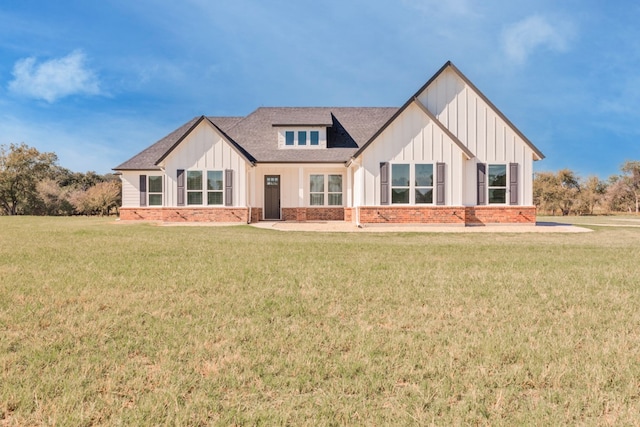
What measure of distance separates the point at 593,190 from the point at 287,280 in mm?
41966

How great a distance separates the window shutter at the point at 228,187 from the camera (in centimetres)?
1870

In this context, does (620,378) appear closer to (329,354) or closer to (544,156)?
(329,354)

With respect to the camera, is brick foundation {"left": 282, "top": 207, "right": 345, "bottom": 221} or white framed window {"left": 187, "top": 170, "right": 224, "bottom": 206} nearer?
white framed window {"left": 187, "top": 170, "right": 224, "bottom": 206}

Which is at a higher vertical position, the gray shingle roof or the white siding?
the gray shingle roof

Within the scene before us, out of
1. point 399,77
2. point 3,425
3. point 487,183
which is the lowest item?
point 3,425

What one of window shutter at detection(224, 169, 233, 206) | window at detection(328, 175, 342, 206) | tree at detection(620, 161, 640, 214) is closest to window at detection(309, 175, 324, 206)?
window at detection(328, 175, 342, 206)

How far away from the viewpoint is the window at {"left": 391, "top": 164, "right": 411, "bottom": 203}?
16.4 metres

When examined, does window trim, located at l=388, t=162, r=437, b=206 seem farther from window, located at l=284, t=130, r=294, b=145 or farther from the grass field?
the grass field

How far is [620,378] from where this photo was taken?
2584mm

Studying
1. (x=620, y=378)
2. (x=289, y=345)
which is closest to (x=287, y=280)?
(x=289, y=345)

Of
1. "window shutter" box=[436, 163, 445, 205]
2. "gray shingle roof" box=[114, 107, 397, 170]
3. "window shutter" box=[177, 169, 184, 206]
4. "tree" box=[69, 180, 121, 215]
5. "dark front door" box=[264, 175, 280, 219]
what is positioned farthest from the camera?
"tree" box=[69, 180, 121, 215]

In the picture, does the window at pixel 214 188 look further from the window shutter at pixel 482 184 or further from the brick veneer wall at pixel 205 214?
the window shutter at pixel 482 184

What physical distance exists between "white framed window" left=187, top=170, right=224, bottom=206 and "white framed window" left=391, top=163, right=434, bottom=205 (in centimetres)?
880

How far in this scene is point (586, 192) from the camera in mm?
33750
